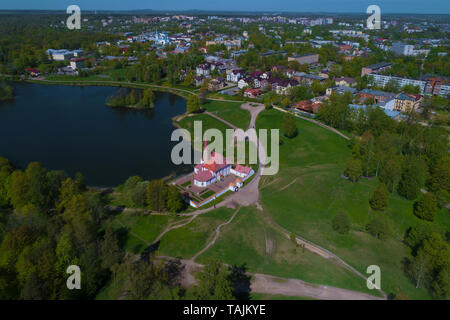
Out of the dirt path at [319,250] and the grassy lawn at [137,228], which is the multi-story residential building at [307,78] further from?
the grassy lawn at [137,228]

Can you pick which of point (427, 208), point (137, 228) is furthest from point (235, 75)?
point (137, 228)

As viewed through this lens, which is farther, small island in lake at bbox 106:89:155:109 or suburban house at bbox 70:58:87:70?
suburban house at bbox 70:58:87:70

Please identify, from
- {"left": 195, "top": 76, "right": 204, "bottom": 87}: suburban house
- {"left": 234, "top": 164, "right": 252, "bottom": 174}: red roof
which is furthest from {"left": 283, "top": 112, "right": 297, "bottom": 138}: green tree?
{"left": 195, "top": 76, "right": 204, "bottom": 87}: suburban house

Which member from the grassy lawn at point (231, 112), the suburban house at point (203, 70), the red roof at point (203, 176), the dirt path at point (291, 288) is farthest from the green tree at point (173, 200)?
the suburban house at point (203, 70)

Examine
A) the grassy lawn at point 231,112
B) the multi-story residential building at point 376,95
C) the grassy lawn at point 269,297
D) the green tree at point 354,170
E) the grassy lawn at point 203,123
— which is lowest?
the grassy lawn at point 269,297

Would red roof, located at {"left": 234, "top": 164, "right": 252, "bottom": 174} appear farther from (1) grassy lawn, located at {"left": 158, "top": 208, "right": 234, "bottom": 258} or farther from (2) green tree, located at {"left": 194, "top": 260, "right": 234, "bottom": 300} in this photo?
(2) green tree, located at {"left": 194, "top": 260, "right": 234, "bottom": 300}

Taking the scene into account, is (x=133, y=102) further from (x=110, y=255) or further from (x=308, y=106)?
(x=110, y=255)

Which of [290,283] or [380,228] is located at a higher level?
[380,228]
